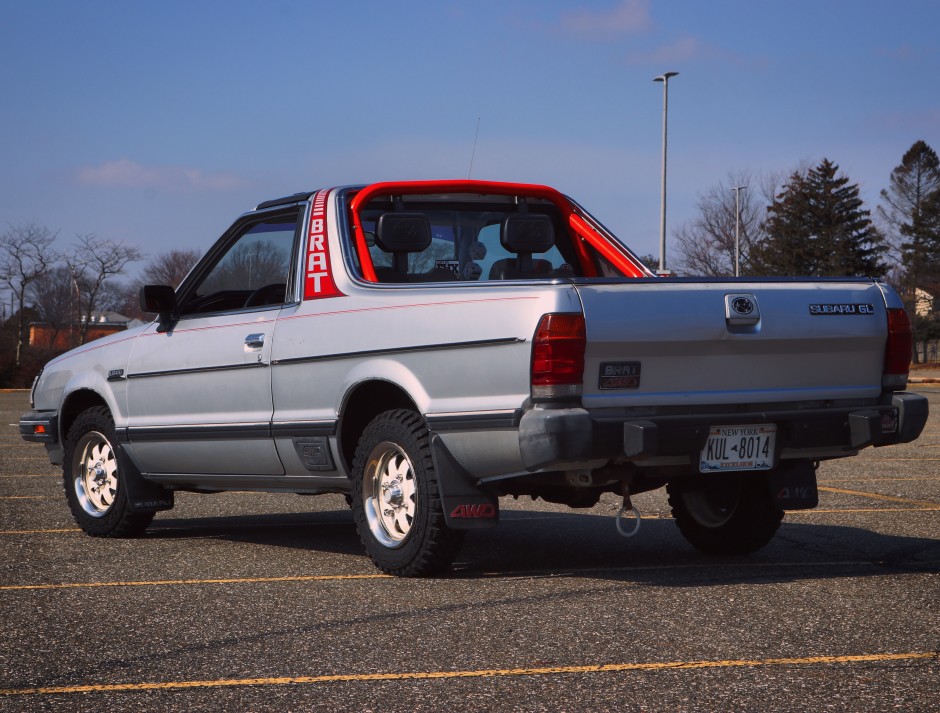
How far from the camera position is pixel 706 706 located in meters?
3.89

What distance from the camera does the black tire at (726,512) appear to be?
6.95 meters

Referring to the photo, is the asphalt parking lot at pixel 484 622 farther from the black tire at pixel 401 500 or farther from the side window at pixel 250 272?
the side window at pixel 250 272

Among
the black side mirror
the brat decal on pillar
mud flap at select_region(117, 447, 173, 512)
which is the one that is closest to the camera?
the brat decal on pillar

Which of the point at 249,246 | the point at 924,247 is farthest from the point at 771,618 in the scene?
the point at 924,247

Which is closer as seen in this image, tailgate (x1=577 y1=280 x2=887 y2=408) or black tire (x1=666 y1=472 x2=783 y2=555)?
tailgate (x1=577 y1=280 x2=887 y2=408)

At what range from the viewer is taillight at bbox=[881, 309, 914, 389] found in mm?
6414

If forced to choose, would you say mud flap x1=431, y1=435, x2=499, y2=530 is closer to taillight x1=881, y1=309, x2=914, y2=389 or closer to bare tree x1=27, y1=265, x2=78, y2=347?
taillight x1=881, y1=309, x2=914, y2=389

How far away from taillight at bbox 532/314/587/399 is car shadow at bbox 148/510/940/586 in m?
1.09

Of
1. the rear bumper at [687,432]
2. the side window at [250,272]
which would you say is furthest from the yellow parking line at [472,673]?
the side window at [250,272]

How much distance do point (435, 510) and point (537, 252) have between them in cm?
205

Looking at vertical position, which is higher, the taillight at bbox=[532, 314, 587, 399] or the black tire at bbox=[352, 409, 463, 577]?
the taillight at bbox=[532, 314, 587, 399]

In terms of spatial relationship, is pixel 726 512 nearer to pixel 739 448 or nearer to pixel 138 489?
pixel 739 448

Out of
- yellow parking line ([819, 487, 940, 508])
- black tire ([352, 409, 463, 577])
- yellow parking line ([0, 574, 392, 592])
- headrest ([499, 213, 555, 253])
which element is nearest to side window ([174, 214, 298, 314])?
headrest ([499, 213, 555, 253])

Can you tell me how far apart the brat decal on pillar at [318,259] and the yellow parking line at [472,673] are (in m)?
2.78
